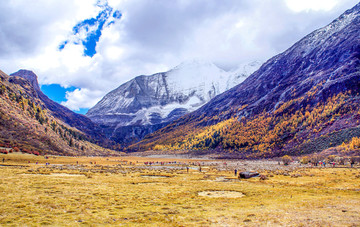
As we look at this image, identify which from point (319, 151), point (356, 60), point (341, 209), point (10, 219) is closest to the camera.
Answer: point (10, 219)

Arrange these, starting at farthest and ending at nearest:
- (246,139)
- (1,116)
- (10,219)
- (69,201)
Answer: (246,139), (1,116), (69,201), (10,219)

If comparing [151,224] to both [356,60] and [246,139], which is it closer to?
[246,139]

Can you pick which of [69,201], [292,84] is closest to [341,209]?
[69,201]

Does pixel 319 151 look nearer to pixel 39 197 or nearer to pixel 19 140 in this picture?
pixel 39 197

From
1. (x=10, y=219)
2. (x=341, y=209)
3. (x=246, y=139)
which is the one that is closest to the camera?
(x=10, y=219)

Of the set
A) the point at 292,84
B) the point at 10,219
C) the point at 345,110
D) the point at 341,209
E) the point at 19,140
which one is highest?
the point at 292,84

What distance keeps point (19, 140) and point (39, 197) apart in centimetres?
10739

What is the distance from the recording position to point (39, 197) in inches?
887

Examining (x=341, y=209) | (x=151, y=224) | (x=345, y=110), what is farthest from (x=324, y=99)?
(x=151, y=224)

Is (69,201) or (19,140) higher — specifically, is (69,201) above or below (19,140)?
below

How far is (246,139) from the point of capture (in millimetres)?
167000

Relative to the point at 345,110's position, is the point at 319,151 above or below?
below

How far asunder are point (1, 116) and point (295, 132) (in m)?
166

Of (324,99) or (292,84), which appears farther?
(292,84)
